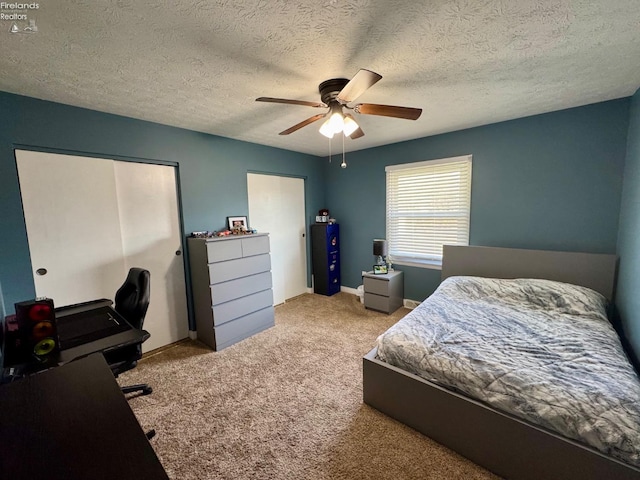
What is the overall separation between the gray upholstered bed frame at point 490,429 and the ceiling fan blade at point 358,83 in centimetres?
184

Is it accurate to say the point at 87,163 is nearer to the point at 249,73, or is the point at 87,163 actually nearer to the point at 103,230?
the point at 103,230

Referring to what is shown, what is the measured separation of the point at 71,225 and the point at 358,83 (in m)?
2.69

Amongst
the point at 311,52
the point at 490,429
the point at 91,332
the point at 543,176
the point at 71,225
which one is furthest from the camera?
the point at 543,176

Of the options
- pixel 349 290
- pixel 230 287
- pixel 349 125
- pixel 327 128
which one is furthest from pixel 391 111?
pixel 349 290

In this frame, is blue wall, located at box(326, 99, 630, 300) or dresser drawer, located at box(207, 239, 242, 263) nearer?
blue wall, located at box(326, 99, 630, 300)

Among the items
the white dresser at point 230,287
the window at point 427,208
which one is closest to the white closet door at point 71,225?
the white dresser at point 230,287

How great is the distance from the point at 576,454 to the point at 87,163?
392cm

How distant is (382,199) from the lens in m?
3.92

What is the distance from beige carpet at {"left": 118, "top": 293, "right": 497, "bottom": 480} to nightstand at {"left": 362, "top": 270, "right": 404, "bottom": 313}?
0.69 metres

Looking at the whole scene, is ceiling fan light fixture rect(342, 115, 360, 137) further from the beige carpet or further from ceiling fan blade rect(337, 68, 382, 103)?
the beige carpet

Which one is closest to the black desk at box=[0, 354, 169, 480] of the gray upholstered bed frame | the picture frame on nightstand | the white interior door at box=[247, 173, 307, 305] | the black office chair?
the black office chair

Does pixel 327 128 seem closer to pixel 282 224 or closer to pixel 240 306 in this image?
pixel 240 306

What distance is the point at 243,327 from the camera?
2.98 metres

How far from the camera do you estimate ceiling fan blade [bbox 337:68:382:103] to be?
135 cm
